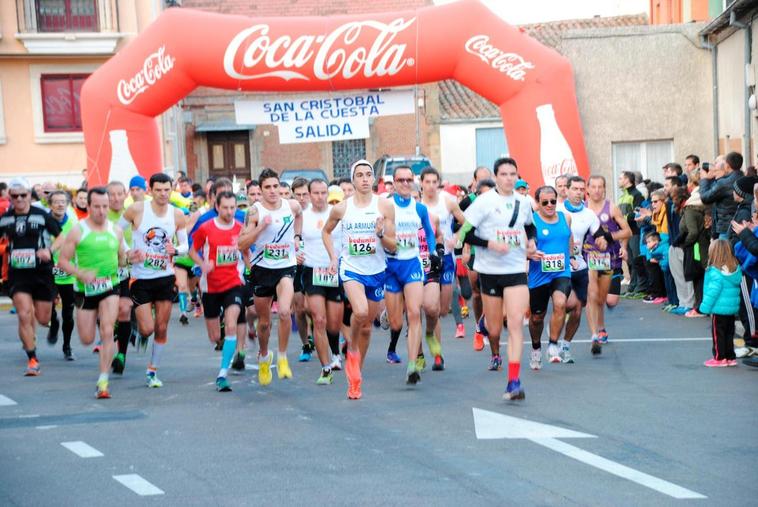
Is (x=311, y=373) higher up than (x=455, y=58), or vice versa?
(x=455, y=58)

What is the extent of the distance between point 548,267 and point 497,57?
7991mm

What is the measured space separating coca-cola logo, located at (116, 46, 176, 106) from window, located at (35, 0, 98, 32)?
18.0 m

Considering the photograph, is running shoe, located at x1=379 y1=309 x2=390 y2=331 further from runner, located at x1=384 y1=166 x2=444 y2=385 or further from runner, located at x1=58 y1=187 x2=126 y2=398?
runner, located at x1=58 y1=187 x2=126 y2=398

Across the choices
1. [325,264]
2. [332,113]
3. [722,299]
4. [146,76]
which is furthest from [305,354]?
[146,76]

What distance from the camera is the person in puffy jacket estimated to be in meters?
12.6

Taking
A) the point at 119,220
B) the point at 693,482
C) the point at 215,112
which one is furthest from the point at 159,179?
the point at 215,112

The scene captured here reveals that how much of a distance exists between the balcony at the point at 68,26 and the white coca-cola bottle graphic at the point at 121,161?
17299mm

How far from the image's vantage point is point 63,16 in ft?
125

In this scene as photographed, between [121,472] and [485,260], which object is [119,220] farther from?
[121,472]

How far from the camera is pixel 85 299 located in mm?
11914

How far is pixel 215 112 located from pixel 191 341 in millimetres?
31292

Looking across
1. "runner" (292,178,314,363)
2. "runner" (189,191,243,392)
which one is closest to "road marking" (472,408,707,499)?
"runner" (189,191,243,392)

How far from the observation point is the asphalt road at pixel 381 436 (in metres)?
7.45

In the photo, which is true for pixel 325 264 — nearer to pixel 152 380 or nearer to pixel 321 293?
pixel 321 293
